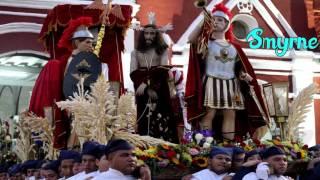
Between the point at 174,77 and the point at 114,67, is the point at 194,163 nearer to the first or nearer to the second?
the point at 174,77

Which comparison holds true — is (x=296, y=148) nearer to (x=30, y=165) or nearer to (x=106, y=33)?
(x=30, y=165)

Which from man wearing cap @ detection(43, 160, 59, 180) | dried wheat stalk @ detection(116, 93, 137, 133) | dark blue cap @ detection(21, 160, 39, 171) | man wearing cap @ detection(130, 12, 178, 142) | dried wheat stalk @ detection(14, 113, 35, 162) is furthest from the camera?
dried wheat stalk @ detection(14, 113, 35, 162)

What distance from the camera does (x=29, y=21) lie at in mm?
14688

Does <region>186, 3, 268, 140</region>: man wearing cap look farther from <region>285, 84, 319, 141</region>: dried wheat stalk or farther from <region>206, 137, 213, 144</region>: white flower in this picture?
<region>206, 137, 213, 144</region>: white flower

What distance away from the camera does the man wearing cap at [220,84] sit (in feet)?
26.5

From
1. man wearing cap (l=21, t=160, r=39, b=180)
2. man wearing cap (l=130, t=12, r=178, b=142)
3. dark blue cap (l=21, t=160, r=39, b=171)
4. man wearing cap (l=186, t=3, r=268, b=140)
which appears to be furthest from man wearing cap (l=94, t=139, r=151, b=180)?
dark blue cap (l=21, t=160, r=39, b=171)

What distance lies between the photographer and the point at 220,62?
26.9 ft

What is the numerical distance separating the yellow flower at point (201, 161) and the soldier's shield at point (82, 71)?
6.75ft

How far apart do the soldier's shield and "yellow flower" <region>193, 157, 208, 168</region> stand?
6.75 ft

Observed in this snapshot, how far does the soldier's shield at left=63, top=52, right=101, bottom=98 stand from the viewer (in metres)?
8.25

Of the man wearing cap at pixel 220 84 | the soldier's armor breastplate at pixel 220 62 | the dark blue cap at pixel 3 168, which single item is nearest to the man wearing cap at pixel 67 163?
the man wearing cap at pixel 220 84

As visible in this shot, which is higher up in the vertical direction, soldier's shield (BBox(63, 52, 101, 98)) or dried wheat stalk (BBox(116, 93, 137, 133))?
soldier's shield (BBox(63, 52, 101, 98))

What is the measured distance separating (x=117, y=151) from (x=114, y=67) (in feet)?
18.9

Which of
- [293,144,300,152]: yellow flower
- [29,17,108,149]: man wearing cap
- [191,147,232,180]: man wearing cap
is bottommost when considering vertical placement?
[191,147,232,180]: man wearing cap
